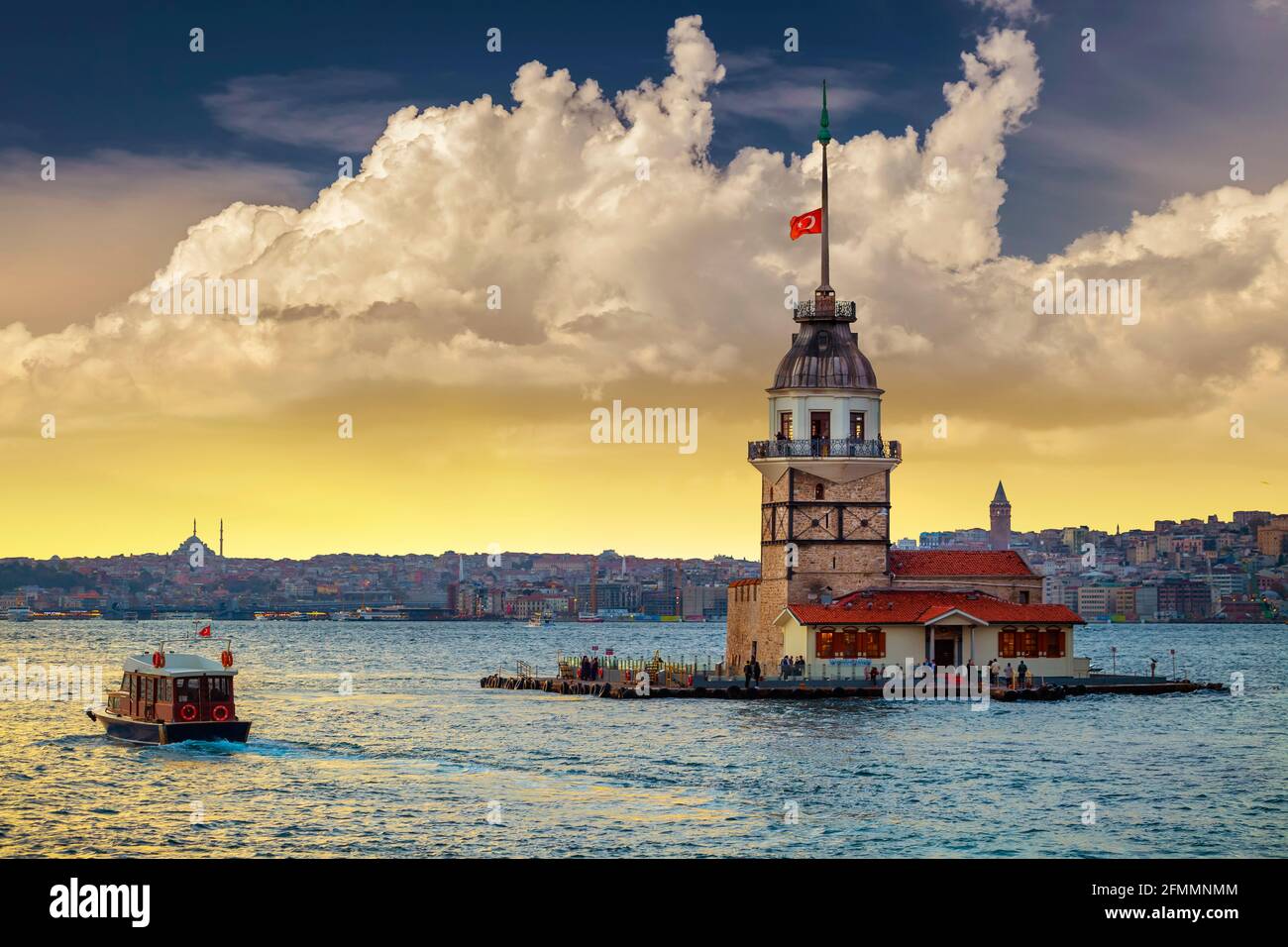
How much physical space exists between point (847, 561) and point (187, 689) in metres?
34.6

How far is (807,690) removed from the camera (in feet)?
247

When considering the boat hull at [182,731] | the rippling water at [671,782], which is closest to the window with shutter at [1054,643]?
the rippling water at [671,782]

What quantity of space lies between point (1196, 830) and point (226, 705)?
1258 inches

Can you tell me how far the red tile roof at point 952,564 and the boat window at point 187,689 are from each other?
3699 cm

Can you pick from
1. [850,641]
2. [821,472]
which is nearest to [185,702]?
[850,641]

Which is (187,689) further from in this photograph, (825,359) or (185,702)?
(825,359)

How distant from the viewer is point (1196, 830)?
138 ft

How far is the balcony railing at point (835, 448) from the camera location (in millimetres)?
81750

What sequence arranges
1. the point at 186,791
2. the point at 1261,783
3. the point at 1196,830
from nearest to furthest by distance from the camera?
the point at 1196,830 < the point at 186,791 < the point at 1261,783

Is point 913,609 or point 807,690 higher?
point 913,609

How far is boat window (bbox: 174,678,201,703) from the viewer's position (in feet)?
189
